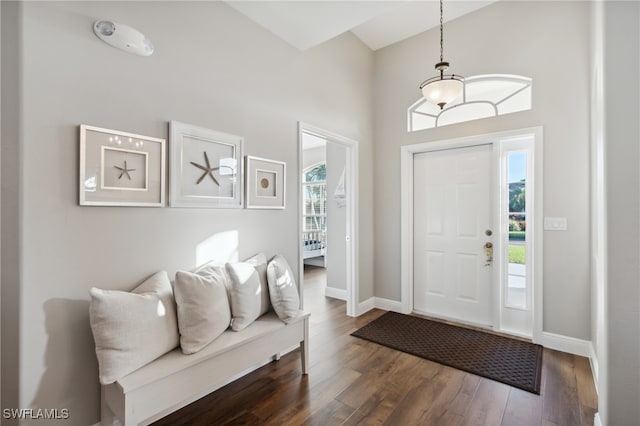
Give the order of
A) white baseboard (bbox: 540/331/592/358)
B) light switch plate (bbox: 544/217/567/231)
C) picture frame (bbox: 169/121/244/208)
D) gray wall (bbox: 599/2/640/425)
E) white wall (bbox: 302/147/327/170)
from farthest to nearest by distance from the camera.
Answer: white wall (bbox: 302/147/327/170) → light switch plate (bbox: 544/217/567/231) → white baseboard (bbox: 540/331/592/358) → picture frame (bbox: 169/121/244/208) → gray wall (bbox: 599/2/640/425)

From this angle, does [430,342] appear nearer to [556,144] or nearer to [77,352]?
[556,144]

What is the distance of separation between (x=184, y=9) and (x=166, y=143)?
3.17ft

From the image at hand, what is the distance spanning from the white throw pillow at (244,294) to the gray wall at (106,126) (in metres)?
0.30

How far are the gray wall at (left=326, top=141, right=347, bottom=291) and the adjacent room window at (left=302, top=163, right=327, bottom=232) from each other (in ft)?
8.93

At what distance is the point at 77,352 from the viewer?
157 cm

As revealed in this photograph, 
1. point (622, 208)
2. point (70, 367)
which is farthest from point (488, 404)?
point (70, 367)

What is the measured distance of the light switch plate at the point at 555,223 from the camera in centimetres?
268

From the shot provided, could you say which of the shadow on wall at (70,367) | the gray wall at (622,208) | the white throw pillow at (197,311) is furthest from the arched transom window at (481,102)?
the shadow on wall at (70,367)

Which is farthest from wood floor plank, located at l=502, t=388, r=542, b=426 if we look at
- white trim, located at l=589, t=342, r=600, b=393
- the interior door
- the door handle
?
the door handle

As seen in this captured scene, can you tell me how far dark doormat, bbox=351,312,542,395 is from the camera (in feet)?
7.57

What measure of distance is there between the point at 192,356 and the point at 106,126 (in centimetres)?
142

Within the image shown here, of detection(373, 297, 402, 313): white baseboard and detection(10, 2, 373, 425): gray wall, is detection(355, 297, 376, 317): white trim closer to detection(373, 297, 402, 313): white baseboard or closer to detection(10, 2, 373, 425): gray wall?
detection(373, 297, 402, 313): white baseboard

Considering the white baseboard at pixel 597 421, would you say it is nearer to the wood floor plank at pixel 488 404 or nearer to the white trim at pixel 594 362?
the wood floor plank at pixel 488 404

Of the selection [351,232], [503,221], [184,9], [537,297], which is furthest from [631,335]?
[184,9]
